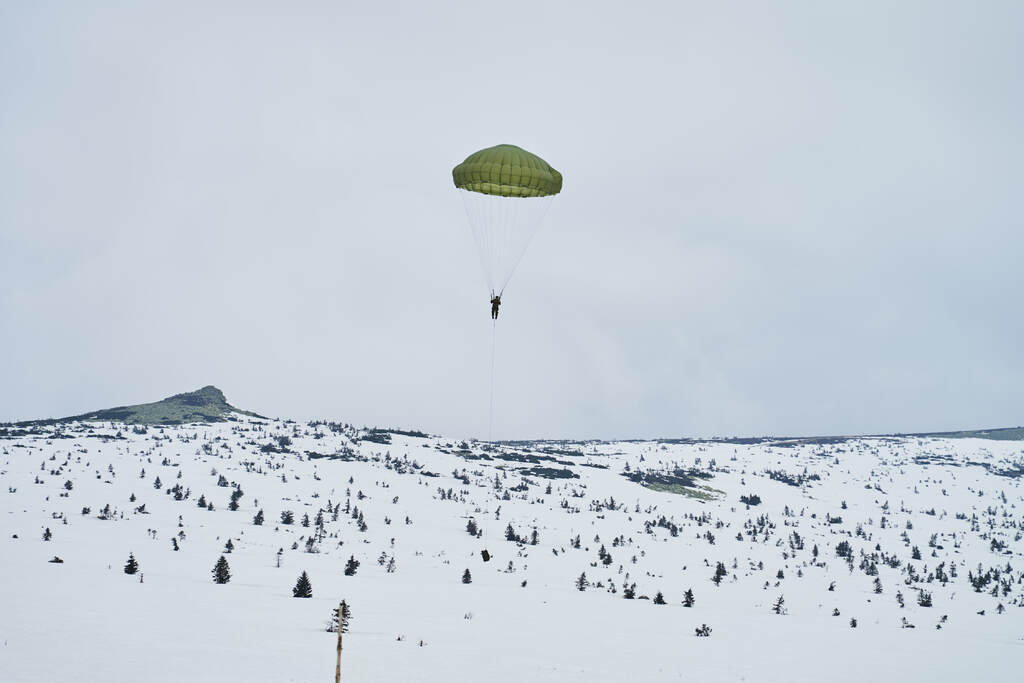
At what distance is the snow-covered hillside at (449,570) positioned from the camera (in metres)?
24.2

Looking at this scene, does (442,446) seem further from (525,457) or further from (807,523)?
(807,523)

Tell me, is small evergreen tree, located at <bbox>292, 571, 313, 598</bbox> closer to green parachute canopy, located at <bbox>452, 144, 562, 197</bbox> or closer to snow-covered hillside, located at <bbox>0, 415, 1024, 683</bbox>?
snow-covered hillside, located at <bbox>0, 415, 1024, 683</bbox>

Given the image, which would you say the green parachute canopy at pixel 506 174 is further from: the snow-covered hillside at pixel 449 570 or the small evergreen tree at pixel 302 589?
the snow-covered hillside at pixel 449 570

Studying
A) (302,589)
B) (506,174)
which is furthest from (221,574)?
(506,174)

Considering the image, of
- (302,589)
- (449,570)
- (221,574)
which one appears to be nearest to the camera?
(302,589)

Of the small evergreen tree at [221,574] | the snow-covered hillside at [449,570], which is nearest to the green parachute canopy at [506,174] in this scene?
the snow-covered hillside at [449,570]

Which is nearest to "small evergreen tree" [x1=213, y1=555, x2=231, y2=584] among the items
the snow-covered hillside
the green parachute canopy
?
the snow-covered hillside

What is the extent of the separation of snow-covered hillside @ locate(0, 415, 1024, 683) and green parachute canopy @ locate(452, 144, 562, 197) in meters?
23.4

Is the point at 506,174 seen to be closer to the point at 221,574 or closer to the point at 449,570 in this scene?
the point at 221,574

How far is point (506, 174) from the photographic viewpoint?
3703cm

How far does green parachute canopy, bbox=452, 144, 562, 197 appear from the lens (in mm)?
37094

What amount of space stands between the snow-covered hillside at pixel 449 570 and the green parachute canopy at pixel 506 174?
921 inches

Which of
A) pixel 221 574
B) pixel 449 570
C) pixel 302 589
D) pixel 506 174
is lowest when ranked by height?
pixel 449 570

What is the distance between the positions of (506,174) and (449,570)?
2966cm
